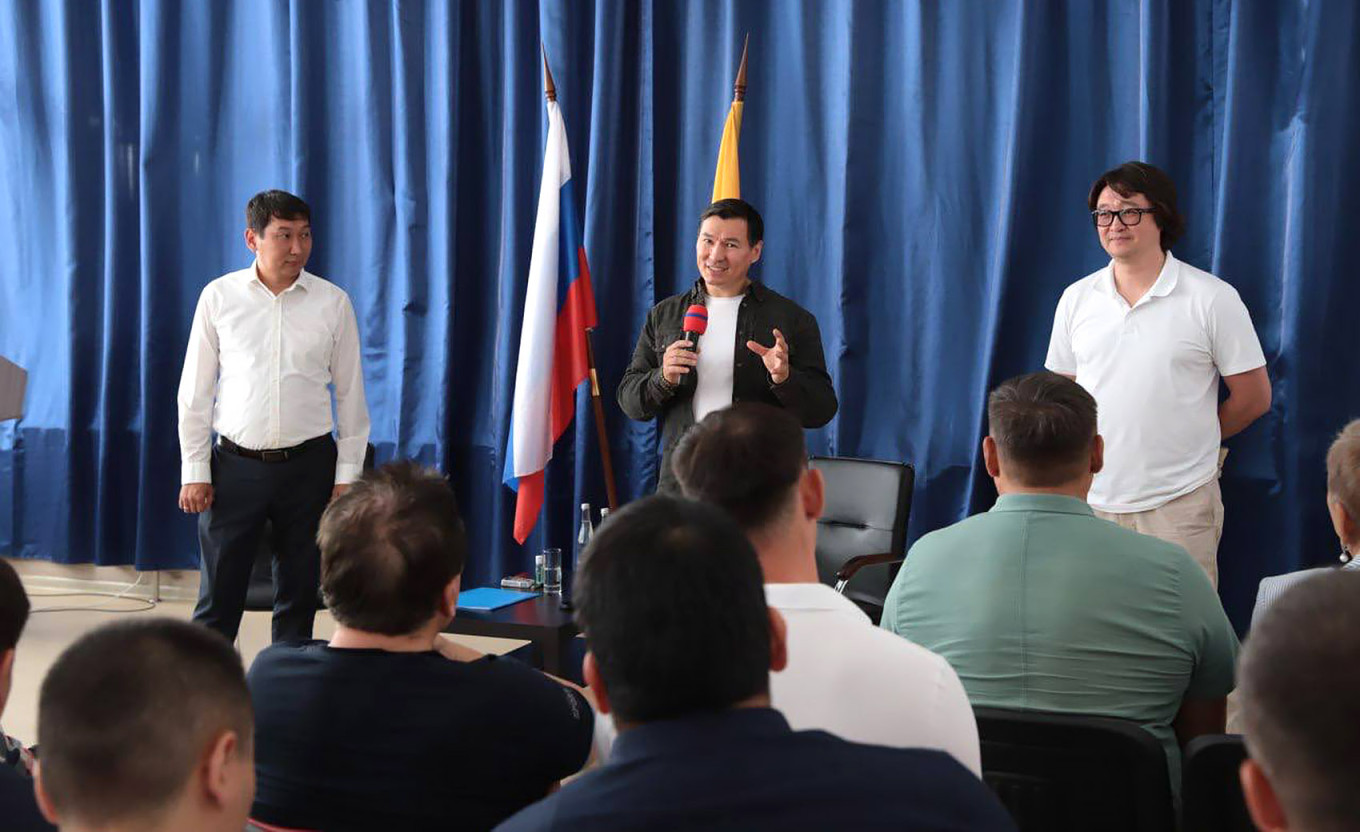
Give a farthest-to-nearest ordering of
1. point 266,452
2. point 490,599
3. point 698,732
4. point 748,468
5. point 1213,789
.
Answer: point 266,452
point 490,599
point 748,468
point 1213,789
point 698,732

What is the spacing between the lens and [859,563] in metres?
3.88

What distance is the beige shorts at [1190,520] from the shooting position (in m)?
3.77

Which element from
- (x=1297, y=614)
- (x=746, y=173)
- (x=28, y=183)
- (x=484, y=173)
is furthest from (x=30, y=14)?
(x=1297, y=614)

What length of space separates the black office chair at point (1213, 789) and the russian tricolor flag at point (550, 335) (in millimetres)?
3429

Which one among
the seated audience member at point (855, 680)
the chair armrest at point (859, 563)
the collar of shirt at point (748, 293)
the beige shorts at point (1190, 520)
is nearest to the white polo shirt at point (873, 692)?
the seated audience member at point (855, 680)

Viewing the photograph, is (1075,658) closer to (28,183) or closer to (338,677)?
(338,677)

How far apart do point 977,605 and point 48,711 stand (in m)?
1.33

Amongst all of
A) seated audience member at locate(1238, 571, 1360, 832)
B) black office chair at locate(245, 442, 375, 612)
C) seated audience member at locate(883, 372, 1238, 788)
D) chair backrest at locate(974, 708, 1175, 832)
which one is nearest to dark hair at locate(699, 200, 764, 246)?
black office chair at locate(245, 442, 375, 612)

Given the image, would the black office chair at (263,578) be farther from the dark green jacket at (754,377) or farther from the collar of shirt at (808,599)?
the collar of shirt at (808,599)

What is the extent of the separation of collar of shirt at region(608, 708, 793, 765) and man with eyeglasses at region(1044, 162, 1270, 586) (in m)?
2.94

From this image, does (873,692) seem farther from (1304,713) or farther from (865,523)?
(865,523)

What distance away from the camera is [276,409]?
4.38 metres

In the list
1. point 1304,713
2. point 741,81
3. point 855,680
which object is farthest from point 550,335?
point 1304,713

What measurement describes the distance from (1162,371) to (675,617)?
9.84ft
